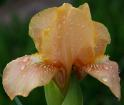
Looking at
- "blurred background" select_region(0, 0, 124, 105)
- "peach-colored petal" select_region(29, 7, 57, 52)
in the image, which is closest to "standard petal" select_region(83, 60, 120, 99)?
"peach-colored petal" select_region(29, 7, 57, 52)

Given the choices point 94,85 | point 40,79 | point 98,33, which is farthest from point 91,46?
point 94,85

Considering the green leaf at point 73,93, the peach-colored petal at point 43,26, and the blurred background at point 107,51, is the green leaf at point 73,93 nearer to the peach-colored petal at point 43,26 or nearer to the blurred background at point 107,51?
the peach-colored petal at point 43,26

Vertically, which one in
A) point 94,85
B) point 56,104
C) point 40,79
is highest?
point 40,79

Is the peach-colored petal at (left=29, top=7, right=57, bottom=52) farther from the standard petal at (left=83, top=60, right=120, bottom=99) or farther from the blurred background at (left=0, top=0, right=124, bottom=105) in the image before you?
the blurred background at (left=0, top=0, right=124, bottom=105)

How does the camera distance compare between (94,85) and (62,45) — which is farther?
(94,85)

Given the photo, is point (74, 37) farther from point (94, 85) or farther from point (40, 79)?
point (94, 85)

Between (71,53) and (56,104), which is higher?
(71,53)
